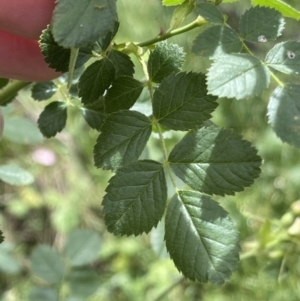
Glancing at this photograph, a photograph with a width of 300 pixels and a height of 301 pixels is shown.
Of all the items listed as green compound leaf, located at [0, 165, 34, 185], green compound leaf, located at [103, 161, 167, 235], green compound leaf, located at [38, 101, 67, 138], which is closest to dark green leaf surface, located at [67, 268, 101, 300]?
green compound leaf, located at [0, 165, 34, 185]

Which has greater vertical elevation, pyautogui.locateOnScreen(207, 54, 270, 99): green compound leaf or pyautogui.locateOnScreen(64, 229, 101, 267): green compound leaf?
pyautogui.locateOnScreen(207, 54, 270, 99): green compound leaf

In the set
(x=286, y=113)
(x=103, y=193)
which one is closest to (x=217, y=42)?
(x=286, y=113)

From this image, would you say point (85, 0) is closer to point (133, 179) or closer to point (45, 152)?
point (133, 179)

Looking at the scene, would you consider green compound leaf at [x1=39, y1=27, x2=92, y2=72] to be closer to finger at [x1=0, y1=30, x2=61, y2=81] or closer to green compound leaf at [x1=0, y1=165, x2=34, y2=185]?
finger at [x1=0, y1=30, x2=61, y2=81]

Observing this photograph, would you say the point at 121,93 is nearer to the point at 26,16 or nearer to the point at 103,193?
the point at 26,16

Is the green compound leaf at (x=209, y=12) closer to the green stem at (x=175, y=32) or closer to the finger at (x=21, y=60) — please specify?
the green stem at (x=175, y=32)

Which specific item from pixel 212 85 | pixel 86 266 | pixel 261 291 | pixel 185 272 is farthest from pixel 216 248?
pixel 261 291
